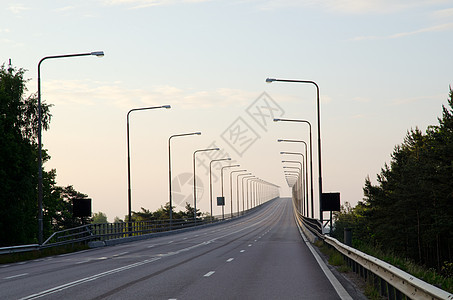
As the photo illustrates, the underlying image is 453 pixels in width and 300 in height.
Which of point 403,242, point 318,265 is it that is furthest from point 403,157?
point 318,265

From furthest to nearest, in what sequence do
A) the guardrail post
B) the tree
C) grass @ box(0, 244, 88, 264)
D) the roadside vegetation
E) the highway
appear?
the roadside vegetation
the tree
grass @ box(0, 244, 88, 264)
the guardrail post
the highway

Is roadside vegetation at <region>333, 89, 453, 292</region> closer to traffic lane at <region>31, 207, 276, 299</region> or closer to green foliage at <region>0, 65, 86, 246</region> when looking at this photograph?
green foliage at <region>0, 65, 86, 246</region>

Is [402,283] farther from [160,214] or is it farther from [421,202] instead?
[160,214]

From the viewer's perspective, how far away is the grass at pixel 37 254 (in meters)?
25.5

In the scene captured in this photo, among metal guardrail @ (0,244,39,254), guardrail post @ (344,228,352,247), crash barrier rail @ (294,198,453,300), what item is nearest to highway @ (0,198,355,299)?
crash barrier rail @ (294,198,453,300)

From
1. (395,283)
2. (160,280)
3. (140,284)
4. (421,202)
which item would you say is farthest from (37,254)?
(421,202)

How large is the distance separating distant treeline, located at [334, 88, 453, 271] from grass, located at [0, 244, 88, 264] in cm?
2068

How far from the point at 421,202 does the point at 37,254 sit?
58404 millimetres

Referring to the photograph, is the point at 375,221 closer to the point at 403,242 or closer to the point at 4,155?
the point at 403,242

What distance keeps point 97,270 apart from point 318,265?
6619mm

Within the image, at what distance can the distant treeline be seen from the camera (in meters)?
64.1

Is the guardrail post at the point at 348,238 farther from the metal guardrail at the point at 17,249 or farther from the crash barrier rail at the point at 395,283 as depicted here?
the metal guardrail at the point at 17,249

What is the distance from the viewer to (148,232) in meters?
51.5

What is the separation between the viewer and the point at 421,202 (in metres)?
77.6
